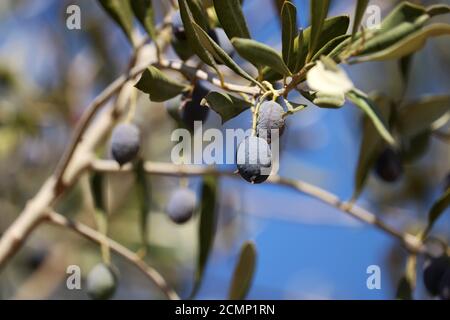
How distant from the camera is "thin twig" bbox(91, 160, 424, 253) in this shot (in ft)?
Result: 6.09

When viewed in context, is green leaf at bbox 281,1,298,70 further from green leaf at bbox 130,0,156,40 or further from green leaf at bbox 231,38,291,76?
green leaf at bbox 130,0,156,40

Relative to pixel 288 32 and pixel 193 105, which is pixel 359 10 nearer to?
pixel 288 32

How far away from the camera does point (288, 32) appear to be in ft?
4.40

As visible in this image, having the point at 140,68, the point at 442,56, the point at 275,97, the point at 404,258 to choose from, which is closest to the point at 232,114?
the point at 275,97

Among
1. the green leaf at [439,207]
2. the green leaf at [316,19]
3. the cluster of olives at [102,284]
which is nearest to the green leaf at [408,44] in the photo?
the green leaf at [316,19]

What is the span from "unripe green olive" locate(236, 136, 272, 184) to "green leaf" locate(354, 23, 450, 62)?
1.04 feet

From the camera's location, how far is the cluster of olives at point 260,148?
1.22 m

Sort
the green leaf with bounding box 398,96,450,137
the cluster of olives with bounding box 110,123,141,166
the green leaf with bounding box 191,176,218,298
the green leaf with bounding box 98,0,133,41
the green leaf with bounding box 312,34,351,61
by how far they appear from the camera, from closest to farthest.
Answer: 1. the green leaf with bounding box 312,34,351,61
2. the cluster of olives with bounding box 110,123,141,166
3. the green leaf with bounding box 98,0,133,41
4. the green leaf with bounding box 398,96,450,137
5. the green leaf with bounding box 191,176,218,298

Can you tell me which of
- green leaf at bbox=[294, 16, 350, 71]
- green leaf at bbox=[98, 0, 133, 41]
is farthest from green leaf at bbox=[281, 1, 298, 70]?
green leaf at bbox=[98, 0, 133, 41]

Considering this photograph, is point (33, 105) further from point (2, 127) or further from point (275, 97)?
point (275, 97)

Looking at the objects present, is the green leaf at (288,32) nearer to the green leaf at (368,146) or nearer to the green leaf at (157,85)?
the green leaf at (157,85)

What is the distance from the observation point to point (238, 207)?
3480 mm

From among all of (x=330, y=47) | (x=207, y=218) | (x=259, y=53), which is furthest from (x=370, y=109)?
(x=207, y=218)

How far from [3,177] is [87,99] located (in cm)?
68
